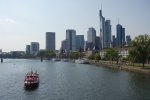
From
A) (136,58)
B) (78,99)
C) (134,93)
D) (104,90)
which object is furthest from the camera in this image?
(136,58)

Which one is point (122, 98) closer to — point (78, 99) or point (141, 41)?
point (78, 99)

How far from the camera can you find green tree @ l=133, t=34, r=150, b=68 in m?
136

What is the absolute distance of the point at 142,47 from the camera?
135750 millimetres

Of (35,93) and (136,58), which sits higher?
(136,58)

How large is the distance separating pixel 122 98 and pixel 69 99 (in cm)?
1150

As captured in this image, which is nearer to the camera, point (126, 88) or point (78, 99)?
point (78, 99)

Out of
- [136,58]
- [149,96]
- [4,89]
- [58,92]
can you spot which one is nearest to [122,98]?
[149,96]

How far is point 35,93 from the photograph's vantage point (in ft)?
235

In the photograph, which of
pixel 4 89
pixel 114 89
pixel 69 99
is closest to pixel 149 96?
pixel 114 89

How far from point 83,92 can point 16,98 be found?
16.3 m

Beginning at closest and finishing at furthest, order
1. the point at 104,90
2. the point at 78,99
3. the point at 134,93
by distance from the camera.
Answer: the point at 78,99
the point at 134,93
the point at 104,90

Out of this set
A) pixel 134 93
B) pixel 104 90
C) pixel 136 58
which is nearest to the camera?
pixel 134 93

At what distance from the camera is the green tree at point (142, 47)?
5335 inches

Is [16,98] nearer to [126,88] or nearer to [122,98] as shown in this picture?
[122,98]
